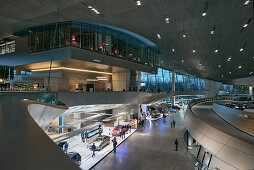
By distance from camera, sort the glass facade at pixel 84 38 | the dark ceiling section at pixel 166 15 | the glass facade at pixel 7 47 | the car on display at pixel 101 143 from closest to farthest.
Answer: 1. the dark ceiling section at pixel 166 15
2. the car on display at pixel 101 143
3. the glass facade at pixel 84 38
4. the glass facade at pixel 7 47

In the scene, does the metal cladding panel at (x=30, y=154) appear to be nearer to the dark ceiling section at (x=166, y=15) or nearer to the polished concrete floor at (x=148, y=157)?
the dark ceiling section at (x=166, y=15)

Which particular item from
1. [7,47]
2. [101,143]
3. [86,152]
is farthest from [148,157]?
[7,47]

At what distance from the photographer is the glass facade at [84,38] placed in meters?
16.4

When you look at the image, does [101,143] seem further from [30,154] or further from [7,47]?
[7,47]

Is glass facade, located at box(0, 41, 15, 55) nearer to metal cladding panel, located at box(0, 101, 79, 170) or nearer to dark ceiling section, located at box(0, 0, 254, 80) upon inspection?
dark ceiling section, located at box(0, 0, 254, 80)

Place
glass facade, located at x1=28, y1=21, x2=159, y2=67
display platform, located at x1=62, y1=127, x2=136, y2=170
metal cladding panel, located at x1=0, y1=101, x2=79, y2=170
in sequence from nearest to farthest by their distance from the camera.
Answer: metal cladding panel, located at x1=0, y1=101, x2=79, y2=170 → display platform, located at x1=62, y1=127, x2=136, y2=170 → glass facade, located at x1=28, y1=21, x2=159, y2=67

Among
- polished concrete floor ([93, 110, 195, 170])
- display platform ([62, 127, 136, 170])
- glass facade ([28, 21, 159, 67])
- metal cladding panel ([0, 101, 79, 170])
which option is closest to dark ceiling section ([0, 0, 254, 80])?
glass facade ([28, 21, 159, 67])

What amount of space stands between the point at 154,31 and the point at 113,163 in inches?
490

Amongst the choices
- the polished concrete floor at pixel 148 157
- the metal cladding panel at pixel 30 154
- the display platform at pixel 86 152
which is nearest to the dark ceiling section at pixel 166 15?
the metal cladding panel at pixel 30 154

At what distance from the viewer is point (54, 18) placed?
13562mm

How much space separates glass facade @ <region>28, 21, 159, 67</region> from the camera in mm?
16438

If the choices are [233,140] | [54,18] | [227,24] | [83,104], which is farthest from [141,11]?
[83,104]

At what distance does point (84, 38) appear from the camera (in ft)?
57.1

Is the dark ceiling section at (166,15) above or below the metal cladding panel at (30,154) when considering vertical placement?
above
